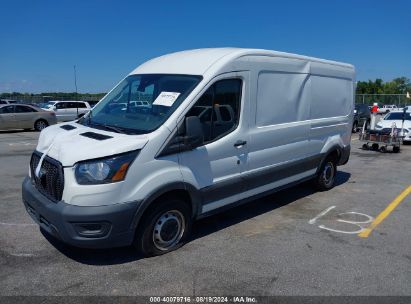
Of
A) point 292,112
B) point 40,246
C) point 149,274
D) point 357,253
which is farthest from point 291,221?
point 40,246

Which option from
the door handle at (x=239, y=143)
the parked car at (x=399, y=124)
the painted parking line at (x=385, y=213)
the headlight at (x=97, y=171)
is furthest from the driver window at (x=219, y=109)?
the parked car at (x=399, y=124)

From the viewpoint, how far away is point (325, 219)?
5906 millimetres

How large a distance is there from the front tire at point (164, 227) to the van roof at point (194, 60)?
5.24 feet

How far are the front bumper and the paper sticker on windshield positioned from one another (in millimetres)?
1198

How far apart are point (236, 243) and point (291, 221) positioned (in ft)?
4.12

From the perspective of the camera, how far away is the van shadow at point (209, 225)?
14.3 feet

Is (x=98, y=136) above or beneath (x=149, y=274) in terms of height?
above

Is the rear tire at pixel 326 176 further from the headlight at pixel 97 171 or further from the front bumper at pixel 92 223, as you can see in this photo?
the headlight at pixel 97 171

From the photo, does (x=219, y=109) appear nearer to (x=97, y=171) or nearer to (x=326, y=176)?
(x=97, y=171)

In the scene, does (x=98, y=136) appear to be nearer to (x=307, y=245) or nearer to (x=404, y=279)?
(x=307, y=245)

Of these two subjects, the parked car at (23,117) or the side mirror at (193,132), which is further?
the parked car at (23,117)

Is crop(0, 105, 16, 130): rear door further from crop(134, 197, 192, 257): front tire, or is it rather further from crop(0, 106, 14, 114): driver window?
crop(134, 197, 192, 257): front tire

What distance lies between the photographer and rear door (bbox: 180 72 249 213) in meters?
A: 4.55

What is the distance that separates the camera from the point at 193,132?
426 cm
